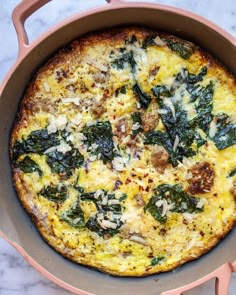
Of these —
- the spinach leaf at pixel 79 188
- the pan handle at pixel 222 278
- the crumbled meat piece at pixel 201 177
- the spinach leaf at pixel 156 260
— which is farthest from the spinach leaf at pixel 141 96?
the pan handle at pixel 222 278

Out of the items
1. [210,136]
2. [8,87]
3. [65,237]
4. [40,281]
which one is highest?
[8,87]

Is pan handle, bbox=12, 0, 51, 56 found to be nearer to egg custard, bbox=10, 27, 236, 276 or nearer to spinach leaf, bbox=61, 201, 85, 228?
egg custard, bbox=10, 27, 236, 276

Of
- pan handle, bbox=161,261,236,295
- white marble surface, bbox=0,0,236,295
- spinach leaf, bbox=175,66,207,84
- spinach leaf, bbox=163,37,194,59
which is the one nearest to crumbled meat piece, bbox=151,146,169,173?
spinach leaf, bbox=175,66,207,84

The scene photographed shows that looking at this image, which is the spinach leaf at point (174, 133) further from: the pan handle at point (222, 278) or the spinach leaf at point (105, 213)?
the pan handle at point (222, 278)

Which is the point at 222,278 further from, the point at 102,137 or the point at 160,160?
the point at 102,137

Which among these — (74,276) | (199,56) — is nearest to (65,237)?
(74,276)

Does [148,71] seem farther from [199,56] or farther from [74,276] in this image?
[74,276]
